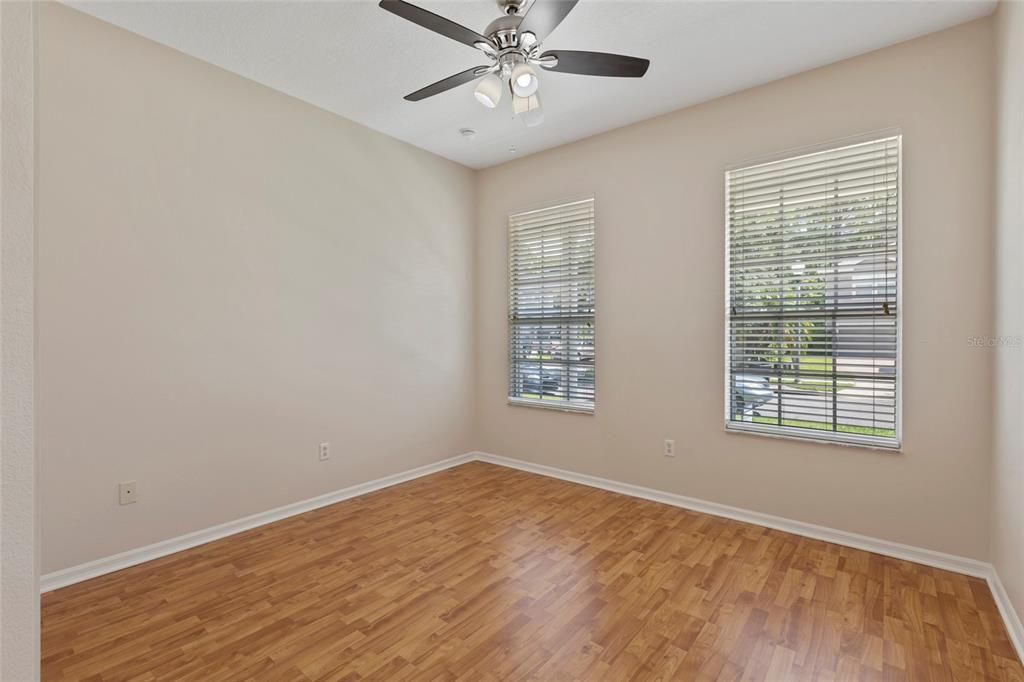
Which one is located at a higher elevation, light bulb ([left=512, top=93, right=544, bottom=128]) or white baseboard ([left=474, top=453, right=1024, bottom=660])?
light bulb ([left=512, top=93, right=544, bottom=128])

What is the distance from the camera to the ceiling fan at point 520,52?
79.3 inches

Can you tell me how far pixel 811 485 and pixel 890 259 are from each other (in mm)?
1438

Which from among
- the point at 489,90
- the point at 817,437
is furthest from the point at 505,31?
the point at 817,437

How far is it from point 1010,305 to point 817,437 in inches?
46.9

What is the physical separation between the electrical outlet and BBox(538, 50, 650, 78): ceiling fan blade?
10.3 ft

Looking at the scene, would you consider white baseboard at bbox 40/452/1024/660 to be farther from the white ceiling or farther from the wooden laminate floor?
the white ceiling

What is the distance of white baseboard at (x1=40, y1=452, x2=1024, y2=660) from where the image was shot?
239cm

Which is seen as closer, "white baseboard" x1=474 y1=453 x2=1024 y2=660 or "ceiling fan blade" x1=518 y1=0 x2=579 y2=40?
"ceiling fan blade" x1=518 y1=0 x2=579 y2=40

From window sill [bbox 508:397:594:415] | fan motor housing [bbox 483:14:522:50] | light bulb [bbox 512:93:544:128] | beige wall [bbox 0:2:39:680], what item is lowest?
→ window sill [bbox 508:397:594:415]

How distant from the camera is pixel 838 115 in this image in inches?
115

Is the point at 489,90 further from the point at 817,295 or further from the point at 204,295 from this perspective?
the point at 817,295

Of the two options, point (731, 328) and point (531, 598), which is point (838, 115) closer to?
point (731, 328)

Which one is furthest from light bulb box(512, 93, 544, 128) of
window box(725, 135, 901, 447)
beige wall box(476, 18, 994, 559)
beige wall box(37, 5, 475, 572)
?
beige wall box(37, 5, 475, 572)

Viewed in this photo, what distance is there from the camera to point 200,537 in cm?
293
